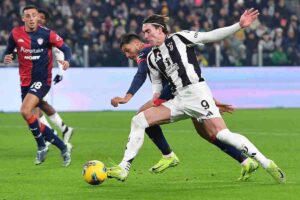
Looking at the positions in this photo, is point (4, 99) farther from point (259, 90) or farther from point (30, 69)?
point (30, 69)

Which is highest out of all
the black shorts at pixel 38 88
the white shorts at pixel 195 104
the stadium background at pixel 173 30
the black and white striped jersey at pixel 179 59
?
the black and white striped jersey at pixel 179 59

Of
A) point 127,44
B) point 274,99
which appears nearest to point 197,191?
point 127,44

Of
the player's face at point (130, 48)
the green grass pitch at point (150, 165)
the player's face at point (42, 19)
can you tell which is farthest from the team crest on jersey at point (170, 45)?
the player's face at point (42, 19)

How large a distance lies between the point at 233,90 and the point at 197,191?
631 inches

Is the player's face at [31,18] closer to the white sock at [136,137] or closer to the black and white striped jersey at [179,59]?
the black and white striped jersey at [179,59]

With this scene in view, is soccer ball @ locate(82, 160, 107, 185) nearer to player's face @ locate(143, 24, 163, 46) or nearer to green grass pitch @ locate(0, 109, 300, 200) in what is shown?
green grass pitch @ locate(0, 109, 300, 200)

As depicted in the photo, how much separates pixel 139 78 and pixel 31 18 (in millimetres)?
2838

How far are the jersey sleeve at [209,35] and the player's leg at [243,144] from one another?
86cm

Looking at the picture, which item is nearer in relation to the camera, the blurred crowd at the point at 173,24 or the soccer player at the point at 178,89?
the soccer player at the point at 178,89

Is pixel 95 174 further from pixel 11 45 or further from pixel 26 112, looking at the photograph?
pixel 11 45

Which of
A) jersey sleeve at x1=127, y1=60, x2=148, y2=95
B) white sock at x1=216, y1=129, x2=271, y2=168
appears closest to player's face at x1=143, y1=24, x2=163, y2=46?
jersey sleeve at x1=127, y1=60, x2=148, y2=95

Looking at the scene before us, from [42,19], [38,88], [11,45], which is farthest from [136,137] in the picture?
[42,19]

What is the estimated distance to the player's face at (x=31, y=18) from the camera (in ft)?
42.8

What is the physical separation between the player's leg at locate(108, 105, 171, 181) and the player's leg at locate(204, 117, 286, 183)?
521mm
